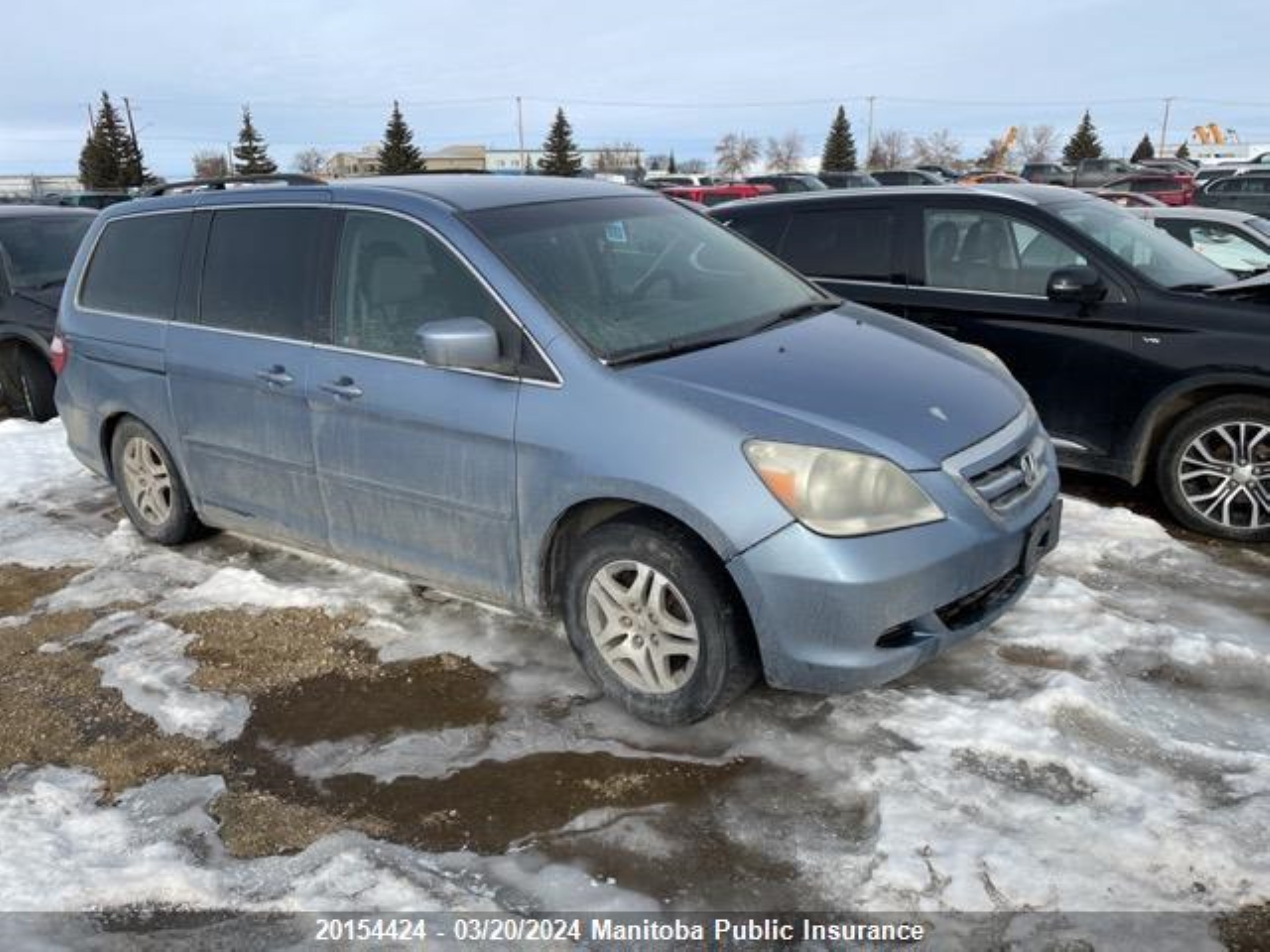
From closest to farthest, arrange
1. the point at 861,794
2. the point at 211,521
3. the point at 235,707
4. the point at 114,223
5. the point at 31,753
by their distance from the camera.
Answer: the point at 861,794, the point at 31,753, the point at 235,707, the point at 211,521, the point at 114,223

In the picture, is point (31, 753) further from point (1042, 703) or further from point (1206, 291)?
point (1206, 291)

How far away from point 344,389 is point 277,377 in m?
0.43

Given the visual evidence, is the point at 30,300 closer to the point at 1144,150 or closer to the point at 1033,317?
the point at 1033,317

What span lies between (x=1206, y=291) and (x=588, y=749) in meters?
4.02

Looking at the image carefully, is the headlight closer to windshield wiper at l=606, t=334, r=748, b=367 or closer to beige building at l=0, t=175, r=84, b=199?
windshield wiper at l=606, t=334, r=748, b=367

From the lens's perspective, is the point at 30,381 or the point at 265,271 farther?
the point at 30,381

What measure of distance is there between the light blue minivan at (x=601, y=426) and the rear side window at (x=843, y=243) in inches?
70.8

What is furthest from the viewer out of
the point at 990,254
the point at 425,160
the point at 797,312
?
the point at 425,160

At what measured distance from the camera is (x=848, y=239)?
6.37m

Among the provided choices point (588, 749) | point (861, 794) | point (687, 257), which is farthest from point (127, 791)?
point (687, 257)

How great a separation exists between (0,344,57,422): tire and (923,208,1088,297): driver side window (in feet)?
21.7

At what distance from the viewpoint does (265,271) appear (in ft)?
14.6

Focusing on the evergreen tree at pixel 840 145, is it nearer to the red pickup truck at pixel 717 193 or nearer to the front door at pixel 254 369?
the red pickup truck at pixel 717 193

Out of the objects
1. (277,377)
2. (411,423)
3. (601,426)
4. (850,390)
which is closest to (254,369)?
(277,377)
